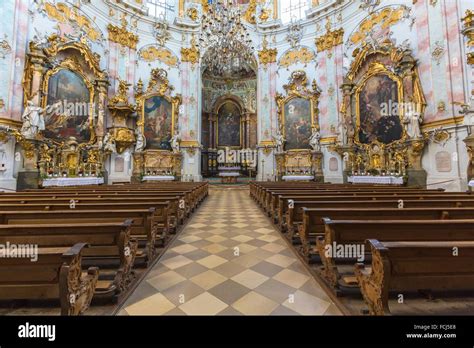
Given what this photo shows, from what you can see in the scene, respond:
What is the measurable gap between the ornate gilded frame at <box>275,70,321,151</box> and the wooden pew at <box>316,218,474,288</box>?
12.3 metres

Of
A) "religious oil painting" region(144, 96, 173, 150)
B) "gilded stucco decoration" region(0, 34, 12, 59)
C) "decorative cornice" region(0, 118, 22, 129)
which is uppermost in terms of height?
"gilded stucco decoration" region(0, 34, 12, 59)

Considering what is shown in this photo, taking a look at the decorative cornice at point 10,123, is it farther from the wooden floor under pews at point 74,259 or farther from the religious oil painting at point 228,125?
the religious oil painting at point 228,125

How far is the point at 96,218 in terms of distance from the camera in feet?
8.46

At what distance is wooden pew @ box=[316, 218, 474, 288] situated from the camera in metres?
2.03

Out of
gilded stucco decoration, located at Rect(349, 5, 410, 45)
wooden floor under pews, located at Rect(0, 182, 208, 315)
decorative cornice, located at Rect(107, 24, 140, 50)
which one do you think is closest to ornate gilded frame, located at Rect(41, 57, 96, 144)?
decorative cornice, located at Rect(107, 24, 140, 50)

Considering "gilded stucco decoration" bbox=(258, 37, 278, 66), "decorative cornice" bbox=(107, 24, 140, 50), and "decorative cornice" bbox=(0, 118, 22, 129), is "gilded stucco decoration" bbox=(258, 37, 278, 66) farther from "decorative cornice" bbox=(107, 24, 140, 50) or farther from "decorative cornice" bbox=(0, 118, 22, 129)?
"decorative cornice" bbox=(0, 118, 22, 129)

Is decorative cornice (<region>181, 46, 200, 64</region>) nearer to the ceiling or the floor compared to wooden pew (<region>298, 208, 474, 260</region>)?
nearer to the ceiling

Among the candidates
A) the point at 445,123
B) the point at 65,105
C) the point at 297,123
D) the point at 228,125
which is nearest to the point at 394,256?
the point at 445,123

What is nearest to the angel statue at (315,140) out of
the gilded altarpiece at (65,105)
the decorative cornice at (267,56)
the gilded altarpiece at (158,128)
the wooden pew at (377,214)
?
the decorative cornice at (267,56)

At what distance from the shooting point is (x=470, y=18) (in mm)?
6668

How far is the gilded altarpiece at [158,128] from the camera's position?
1321cm

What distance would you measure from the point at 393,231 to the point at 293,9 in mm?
18063
